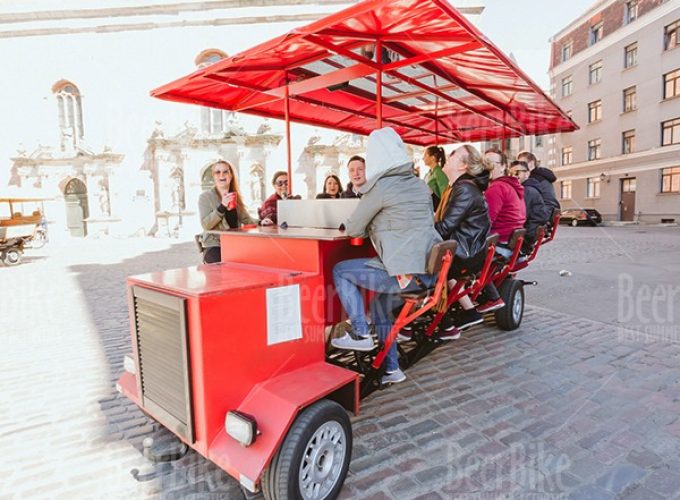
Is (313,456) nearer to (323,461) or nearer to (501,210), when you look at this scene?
(323,461)

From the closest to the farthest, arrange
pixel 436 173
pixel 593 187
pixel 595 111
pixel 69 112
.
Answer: pixel 436 173 < pixel 69 112 < pixel 595 111 < pixel 593 187

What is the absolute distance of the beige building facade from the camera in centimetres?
2631

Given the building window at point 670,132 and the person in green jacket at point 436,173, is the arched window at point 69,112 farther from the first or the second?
the building window at point 670,132

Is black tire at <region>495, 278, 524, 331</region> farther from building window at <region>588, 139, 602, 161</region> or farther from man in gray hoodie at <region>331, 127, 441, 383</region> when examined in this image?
building window at <region>588, 139, 602, 161</region>

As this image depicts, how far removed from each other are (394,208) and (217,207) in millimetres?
2470

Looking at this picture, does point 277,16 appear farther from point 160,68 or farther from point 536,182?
point 536,182

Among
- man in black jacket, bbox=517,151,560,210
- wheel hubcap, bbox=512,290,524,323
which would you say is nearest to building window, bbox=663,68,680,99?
man in black jacket, bbox=517,151,560,210

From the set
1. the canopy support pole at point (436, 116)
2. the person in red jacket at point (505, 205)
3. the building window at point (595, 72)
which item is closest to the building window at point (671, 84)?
the building window at point (595, 72)

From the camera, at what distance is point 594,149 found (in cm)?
3216

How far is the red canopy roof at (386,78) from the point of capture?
320 cm

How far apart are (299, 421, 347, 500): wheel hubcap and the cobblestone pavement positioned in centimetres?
20

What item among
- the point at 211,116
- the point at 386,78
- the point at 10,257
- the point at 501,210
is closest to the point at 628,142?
the point at 211,116

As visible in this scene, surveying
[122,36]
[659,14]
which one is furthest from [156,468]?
[659,14]

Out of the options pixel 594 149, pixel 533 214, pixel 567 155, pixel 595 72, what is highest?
pixel 595 72
